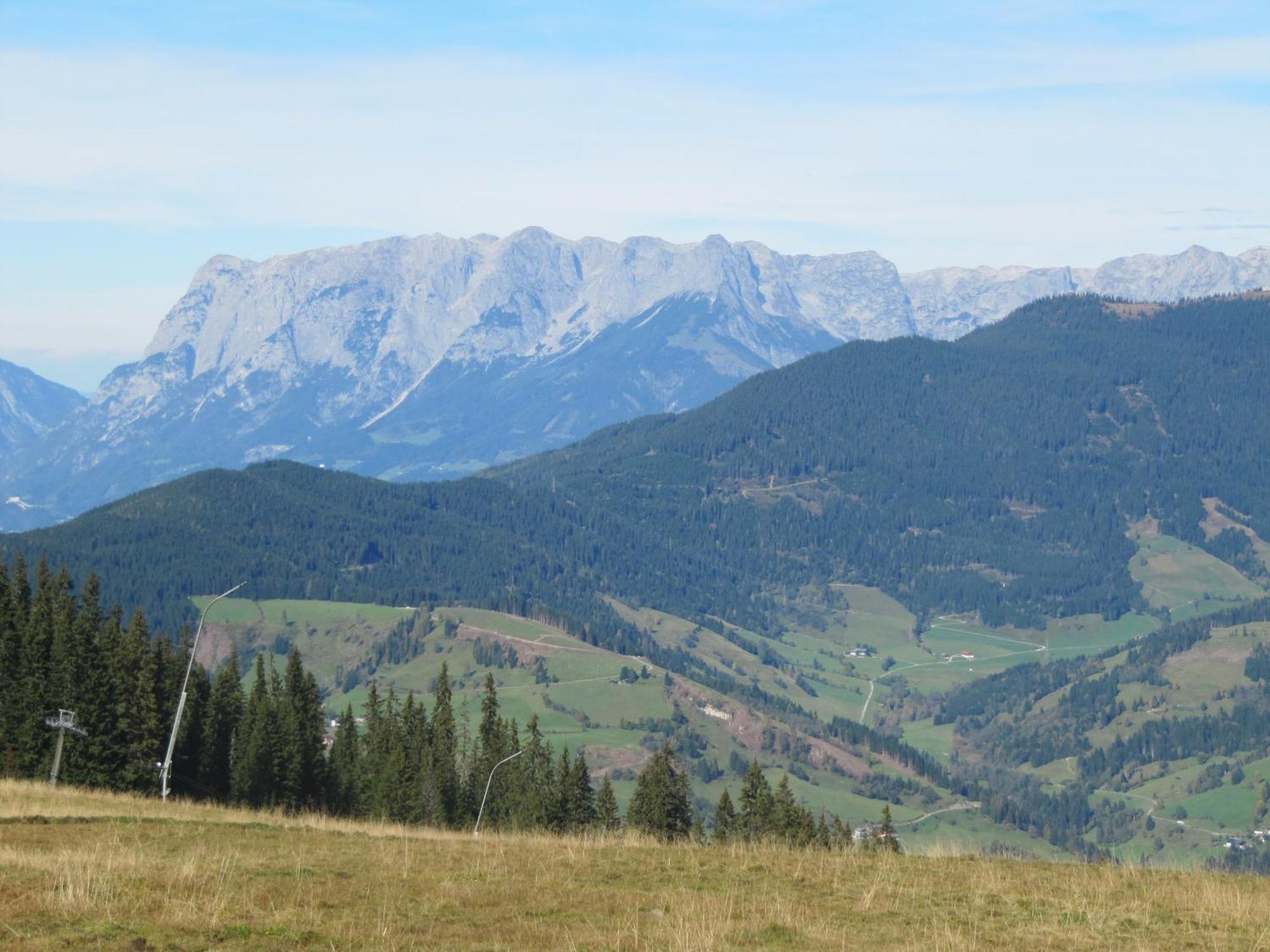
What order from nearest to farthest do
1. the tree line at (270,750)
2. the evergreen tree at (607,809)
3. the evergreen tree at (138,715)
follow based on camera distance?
1. the evergreen tree at (138,715)
2. the tree line at (270,750)
3. the evergreen tree at (607,809)

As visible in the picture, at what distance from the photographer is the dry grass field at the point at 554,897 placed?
2331cm

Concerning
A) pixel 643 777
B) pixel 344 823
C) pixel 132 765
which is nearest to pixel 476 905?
pixel 344 823

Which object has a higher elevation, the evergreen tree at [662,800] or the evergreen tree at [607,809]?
the evergreen tree at [662,800]

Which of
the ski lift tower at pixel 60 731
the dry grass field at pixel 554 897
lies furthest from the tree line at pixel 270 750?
the dry grass field at pixel 554 897

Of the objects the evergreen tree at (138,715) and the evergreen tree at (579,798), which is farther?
the evergreen tree at (579,798)

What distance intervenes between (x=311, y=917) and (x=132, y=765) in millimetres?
50808

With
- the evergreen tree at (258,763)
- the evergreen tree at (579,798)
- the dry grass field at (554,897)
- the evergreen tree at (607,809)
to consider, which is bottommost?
the evergreen tree at (607,809)

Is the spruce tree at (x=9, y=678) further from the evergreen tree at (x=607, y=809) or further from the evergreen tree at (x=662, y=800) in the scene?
the evergreen tree at (x=662, y=800)

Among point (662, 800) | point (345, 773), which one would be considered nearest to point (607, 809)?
point (662, 800)

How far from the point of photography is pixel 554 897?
27.3 meters

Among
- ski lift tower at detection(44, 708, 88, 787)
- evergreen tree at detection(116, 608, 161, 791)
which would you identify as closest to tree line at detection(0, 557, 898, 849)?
evergreen tree at detection(116, 608, 161, 791)

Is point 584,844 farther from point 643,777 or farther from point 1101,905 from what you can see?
point 643,777

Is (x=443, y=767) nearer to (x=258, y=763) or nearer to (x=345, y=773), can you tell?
(x=345, y=773)

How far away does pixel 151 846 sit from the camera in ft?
103
